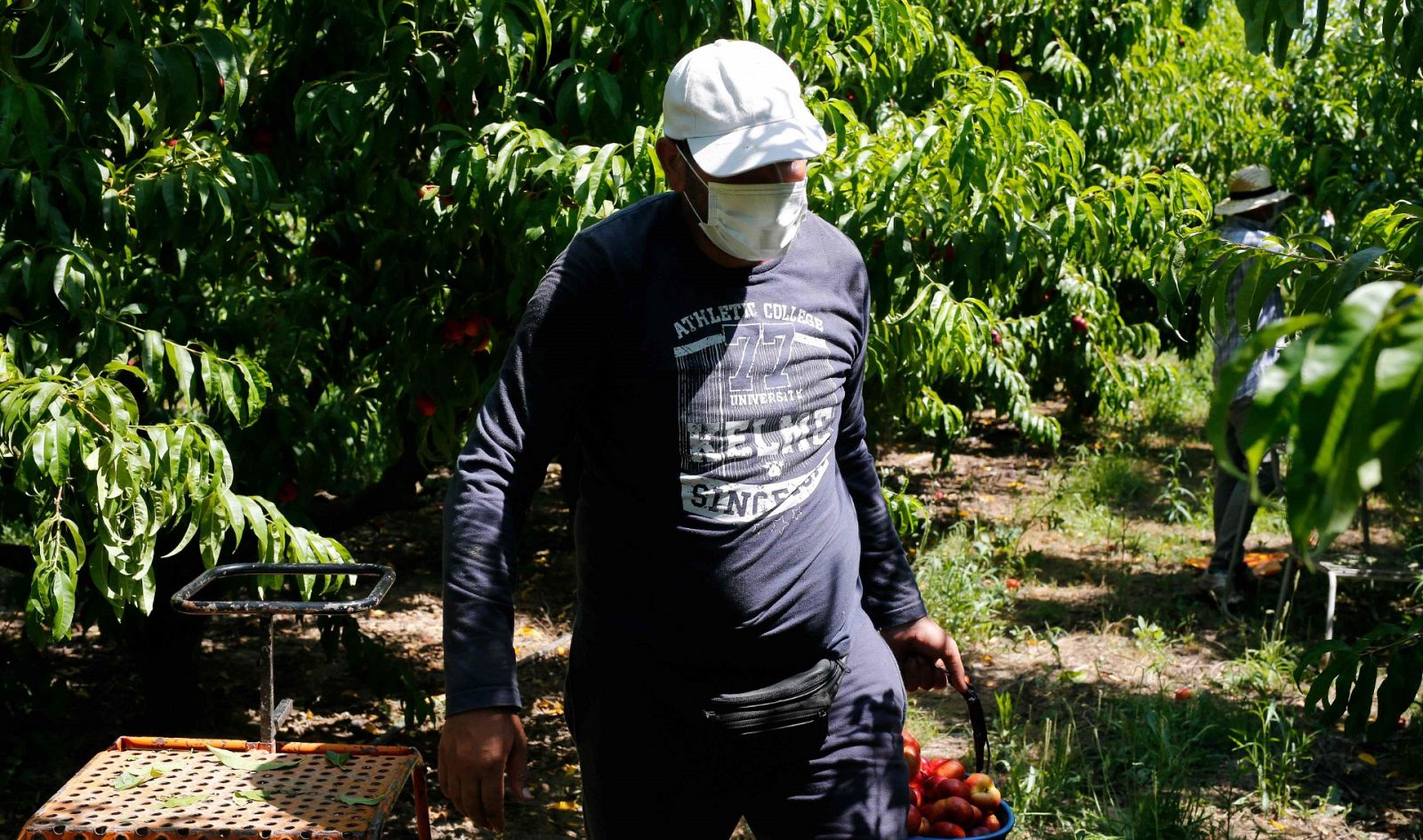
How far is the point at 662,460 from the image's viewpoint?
1.96 m

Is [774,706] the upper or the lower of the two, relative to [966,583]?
upper

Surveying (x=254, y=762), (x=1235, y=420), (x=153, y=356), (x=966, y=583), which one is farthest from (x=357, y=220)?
(x=1235, y=420)

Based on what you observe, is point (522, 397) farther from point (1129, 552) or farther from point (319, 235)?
point (1129, 552)

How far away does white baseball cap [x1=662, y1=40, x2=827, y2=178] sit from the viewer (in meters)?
1.92

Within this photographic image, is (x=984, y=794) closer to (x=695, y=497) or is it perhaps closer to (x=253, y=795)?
(x=695, y=497)

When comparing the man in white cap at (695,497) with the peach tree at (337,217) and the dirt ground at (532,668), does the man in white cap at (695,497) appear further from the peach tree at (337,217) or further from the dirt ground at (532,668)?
the dirt ground at (532,668)

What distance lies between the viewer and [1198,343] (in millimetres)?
9078

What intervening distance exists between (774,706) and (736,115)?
85 cm

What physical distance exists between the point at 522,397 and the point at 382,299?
2241mm

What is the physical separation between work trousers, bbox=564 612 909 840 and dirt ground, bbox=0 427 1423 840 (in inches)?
73.4

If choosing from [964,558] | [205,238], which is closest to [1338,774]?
[964,558]

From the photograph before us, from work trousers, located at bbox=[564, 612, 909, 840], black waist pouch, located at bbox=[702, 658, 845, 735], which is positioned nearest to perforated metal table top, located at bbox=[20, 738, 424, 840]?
work trousers, located at bbox=[564, 612, 909, 840]

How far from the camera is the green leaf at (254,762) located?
2.30 meters

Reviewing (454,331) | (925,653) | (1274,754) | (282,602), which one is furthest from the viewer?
(1274,754)
